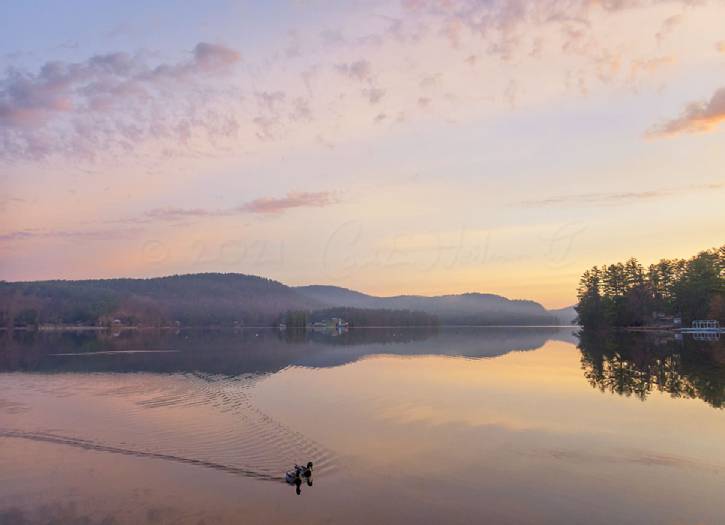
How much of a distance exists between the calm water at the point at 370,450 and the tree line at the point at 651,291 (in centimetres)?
8531

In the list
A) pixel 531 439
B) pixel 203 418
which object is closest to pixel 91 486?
pixel 203 418

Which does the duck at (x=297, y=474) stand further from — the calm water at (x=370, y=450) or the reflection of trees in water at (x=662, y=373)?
the reflection of trees in water at (x=662, y=373)

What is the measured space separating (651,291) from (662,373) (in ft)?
333

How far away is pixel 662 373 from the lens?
138ft

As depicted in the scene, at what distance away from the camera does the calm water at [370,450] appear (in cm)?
1420

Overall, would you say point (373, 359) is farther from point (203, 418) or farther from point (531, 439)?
point (531, 439)

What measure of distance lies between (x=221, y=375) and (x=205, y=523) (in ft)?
110

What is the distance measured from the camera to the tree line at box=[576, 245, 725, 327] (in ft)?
372

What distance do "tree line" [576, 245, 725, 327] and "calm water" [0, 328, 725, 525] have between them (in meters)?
85.3

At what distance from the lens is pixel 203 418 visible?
26.6 meters

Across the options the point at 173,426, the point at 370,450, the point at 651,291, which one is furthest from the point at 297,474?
the point at 651,291

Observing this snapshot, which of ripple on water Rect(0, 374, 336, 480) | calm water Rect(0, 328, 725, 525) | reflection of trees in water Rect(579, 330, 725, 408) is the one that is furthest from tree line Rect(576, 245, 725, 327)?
ripple on water Rect(0, 374, 336, 480)

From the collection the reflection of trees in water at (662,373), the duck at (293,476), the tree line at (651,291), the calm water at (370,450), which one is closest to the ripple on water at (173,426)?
the calm water at (370,450)

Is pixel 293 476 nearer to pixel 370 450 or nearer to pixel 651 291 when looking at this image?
pixel 370 450
